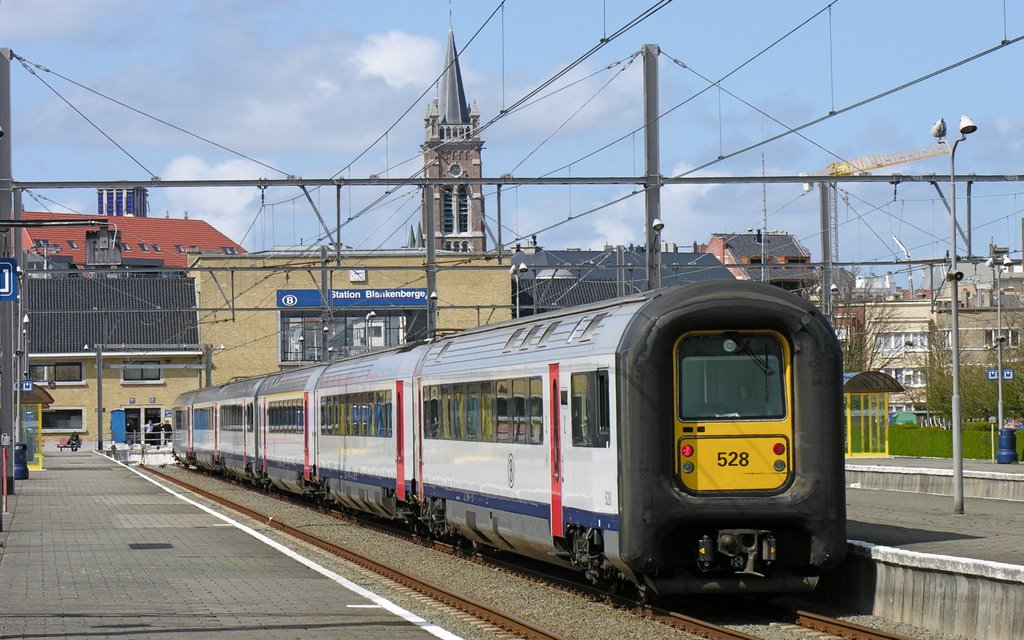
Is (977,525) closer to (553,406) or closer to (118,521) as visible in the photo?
(553,406)

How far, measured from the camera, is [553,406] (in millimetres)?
16328

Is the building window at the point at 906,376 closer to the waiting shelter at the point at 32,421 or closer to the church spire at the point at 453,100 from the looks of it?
the waiting shelter at the point at 32,421

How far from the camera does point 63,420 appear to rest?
3632 inches

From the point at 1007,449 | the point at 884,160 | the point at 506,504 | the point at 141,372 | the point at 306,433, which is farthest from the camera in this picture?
the point at 884,160

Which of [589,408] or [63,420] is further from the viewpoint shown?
[63,420]

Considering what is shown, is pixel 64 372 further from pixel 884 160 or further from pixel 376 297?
pixel 884 160

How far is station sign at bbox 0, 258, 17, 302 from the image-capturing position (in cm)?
2292

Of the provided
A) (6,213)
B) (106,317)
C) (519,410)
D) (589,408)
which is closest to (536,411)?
(519,410)

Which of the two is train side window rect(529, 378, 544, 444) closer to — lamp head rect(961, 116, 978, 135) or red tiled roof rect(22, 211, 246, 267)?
lamp head rect(961, 116, 978, 135)

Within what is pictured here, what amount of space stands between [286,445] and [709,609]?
21343 millimetres

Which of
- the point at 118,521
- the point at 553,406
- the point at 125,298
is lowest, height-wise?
the point at 118,521

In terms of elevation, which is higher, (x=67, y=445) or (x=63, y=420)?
(x=63, y=420)

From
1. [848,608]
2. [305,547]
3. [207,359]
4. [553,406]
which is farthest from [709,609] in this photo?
[207,359]

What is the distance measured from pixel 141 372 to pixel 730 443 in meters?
82.6
